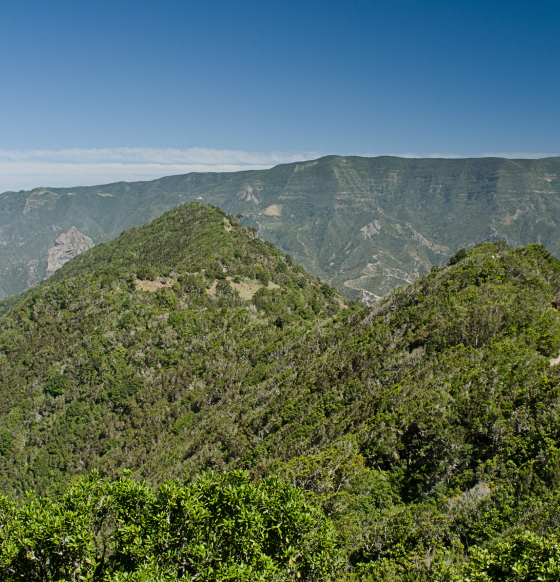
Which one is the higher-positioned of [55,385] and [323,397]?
[323,397]

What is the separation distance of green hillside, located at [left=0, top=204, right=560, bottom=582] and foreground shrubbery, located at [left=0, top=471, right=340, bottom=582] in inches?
33.4

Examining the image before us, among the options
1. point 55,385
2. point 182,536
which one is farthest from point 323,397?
point 55,385

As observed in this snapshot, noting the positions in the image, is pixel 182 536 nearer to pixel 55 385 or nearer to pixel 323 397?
pixel 323 397

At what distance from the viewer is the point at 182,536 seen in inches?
989

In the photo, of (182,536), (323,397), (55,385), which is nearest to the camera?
(182,536)

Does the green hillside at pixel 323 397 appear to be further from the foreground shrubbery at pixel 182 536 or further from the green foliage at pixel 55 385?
the foreground shrubbery at pixel 182 536

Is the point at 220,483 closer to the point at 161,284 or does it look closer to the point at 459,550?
the point at 459,550

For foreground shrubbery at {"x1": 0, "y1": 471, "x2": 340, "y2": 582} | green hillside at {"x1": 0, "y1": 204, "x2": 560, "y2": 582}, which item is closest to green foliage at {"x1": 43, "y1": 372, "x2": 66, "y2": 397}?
green hillside at {"x1": 0, "y1": 204, "x2": 560, "y2": 582}

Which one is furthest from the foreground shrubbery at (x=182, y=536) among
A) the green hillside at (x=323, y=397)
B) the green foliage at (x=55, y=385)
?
the green foliage at (x=55, y=385)

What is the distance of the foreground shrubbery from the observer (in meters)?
23.3

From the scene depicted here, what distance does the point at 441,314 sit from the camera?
66.2 metres

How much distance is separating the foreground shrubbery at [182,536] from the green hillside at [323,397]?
2.79ft

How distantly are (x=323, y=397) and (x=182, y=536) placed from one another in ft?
139

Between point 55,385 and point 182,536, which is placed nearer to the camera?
point 182,536
